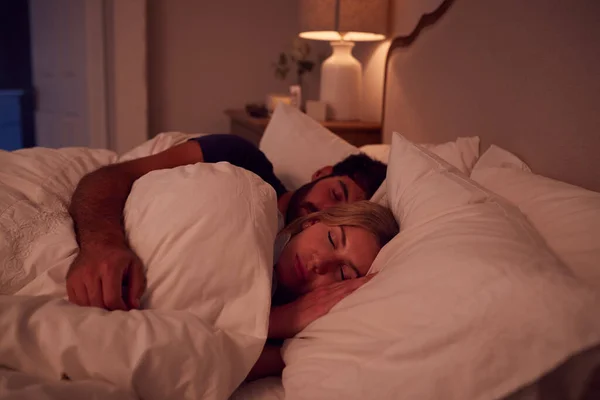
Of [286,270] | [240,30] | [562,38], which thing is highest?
[240,30]

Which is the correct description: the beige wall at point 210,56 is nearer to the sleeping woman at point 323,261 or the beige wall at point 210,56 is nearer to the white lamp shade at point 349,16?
the white lamp shade at point 349,16

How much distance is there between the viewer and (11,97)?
13.5ft

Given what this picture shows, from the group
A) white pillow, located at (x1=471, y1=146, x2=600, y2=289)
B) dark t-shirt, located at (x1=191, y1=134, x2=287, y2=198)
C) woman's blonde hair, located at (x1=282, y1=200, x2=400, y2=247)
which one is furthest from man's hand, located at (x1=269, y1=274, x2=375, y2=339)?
dark t-shirt, located at (x1=191, y1=134, x2=287, y2=198)

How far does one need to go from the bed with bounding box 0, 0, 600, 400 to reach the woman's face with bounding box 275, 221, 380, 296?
2.7 inches

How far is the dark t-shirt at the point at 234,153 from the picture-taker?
1.32m

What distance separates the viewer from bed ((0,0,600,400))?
1.76ft

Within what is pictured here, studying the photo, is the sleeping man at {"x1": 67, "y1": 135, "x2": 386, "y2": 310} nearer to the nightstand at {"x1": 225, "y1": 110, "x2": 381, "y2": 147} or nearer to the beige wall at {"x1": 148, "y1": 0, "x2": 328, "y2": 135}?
the nightstand at {"x1": 225, "y1": 110, "x2": 381, "y2": 147}

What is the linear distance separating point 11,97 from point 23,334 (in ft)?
13.7

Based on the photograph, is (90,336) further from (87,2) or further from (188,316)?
(87,2)

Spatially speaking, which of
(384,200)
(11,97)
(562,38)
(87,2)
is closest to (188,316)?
(384,200)

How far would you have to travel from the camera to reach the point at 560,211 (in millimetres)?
777

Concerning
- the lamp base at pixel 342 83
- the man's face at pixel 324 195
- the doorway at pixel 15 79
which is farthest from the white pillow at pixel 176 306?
the doorway at pixel 15 79

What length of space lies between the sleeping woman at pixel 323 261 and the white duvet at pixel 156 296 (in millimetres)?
84

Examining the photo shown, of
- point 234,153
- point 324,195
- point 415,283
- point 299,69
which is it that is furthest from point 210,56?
point 415,283
